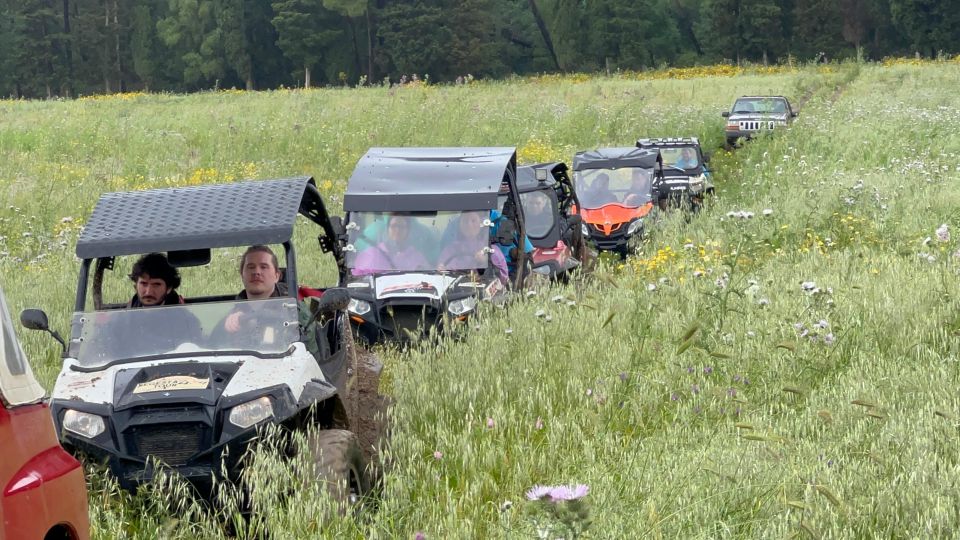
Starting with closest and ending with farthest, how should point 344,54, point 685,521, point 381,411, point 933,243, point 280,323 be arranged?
1. point 685,521
2. point 280,323
3. point 381,411
4. point 933,243
5. point 344,54

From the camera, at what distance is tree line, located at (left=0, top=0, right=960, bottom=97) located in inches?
3196

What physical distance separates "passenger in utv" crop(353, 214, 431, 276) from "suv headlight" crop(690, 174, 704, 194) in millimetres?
10229

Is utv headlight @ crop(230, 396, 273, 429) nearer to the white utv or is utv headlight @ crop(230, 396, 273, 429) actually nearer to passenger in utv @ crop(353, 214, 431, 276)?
the white utv

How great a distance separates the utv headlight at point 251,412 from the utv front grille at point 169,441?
17cm

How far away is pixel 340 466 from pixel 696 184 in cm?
1743

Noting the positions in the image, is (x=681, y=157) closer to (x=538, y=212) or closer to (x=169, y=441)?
(x=538, y=212)

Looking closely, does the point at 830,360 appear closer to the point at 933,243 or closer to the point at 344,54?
the point at 933,243

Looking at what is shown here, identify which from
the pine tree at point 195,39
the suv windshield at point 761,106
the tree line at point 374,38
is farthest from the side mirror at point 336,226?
the pine tree at point 195,39

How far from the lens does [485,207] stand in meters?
12.7

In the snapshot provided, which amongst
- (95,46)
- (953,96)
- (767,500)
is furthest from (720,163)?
(95,46)

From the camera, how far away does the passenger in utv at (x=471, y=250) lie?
12500mm

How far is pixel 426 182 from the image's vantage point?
13.1m

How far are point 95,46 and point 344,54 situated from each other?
1824 centimetres

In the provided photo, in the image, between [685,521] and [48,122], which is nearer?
[685,521]
